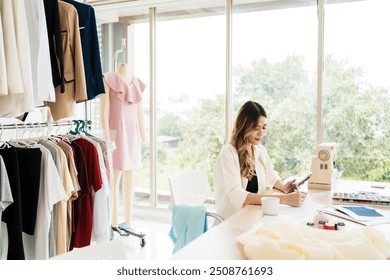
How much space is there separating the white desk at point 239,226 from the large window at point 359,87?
1.09m

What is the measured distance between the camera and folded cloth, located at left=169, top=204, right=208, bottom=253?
2.10 meters

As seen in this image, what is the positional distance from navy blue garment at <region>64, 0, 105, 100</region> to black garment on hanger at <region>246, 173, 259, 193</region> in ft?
3.64

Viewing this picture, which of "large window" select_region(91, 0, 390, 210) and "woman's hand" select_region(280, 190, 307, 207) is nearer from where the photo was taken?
"woman's hand" select_region(280, 190, 307, 207)

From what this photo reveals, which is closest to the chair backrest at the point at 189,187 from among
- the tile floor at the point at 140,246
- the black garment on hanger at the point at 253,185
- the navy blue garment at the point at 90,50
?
the black garment on hanger at the point at 253,185

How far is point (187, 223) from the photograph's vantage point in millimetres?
2135

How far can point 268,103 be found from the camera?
3.96 metres

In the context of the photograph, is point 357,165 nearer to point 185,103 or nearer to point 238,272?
point 185,103

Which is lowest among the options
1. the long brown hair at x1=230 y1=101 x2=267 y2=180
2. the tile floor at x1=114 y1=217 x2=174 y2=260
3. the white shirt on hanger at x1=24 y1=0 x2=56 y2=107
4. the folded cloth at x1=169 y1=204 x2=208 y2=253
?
the tile floor at x1=114 y1=217 x2=174 y2=260

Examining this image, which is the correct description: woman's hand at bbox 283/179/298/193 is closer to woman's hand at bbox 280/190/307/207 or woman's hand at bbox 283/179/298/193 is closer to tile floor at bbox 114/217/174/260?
woman's hand at bbox 280/190/307/207

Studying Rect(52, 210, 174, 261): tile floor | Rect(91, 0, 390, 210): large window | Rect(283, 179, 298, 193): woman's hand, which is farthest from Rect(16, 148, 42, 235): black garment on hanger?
Rect(91, 0, 390, 210): large window

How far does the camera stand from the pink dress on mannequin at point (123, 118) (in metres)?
3.76

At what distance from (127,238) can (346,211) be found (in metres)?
2.32

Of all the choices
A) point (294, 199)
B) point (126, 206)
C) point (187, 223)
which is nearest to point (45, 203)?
point (187, 223)

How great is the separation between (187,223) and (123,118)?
1889mm
